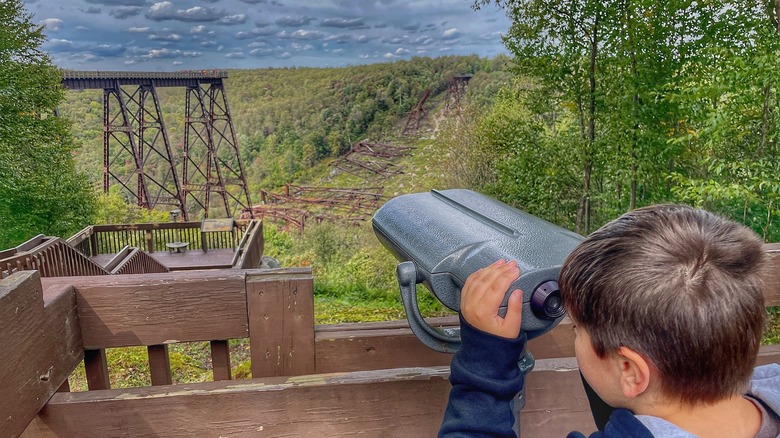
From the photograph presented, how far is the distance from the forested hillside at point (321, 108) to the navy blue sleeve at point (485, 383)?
16811 millimetres

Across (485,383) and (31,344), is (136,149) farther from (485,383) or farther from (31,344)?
(485,383)

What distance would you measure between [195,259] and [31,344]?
6.42m

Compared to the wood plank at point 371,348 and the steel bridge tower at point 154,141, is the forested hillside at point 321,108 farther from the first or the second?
the wood plank at point 371,348

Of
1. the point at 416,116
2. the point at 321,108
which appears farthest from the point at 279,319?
the point at 321,108

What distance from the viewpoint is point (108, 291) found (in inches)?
20.8

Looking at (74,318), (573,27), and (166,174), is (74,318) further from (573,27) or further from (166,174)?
(166,174)

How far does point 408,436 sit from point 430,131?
637 inches

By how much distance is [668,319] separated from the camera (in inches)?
12.4

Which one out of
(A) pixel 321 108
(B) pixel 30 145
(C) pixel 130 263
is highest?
(A) pixel 321 108

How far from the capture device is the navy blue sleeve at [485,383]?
0.39 meters

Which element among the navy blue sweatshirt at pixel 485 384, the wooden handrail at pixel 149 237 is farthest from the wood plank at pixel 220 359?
the wooden handrail at pixel 149 237

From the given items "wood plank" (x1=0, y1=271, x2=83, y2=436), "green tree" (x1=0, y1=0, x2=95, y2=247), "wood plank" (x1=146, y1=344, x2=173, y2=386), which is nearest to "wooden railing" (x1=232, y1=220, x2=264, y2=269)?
"green tree" (x1=0, y1=0, x2=95, y2=247)

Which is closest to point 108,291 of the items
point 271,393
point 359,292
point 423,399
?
point 271,393

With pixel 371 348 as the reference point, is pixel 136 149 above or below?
below
